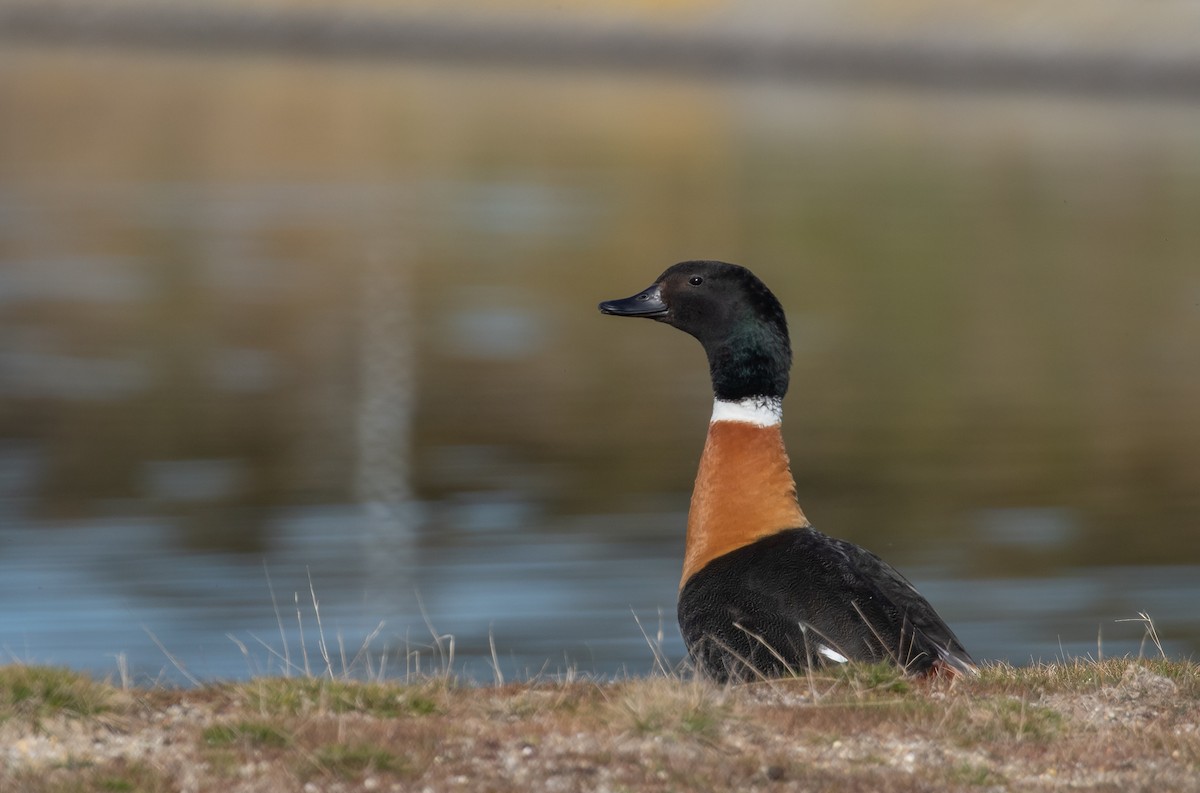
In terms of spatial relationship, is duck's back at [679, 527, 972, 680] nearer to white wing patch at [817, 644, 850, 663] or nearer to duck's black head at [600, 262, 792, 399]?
white wing patch at [817, 644, 850, 663]

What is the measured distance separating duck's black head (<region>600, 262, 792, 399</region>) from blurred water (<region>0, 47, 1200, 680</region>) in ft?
4.34

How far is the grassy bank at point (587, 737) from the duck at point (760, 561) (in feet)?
0.74

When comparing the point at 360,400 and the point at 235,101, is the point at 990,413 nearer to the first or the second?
the point at 360,400

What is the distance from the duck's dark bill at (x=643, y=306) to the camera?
30.6 feet

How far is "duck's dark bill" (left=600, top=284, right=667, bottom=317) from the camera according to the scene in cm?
932

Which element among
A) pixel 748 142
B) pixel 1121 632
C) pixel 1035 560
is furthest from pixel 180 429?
pixel 748 142

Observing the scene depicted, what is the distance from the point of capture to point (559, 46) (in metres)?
122

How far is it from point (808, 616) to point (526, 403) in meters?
13.6

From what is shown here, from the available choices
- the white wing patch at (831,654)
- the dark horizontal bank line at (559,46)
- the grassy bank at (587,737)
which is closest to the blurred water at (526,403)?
the grassy bank at (587,737)

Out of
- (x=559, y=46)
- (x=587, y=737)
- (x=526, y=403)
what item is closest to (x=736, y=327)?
(x=587, y=737)

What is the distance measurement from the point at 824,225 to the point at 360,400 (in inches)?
742

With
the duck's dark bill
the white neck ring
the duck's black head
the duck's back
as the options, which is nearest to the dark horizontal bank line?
the duck's dark bill

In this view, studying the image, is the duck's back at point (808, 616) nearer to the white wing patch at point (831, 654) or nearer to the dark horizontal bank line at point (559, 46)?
the white wing patch at point (831, 654)

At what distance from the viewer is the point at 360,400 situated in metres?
21.2
